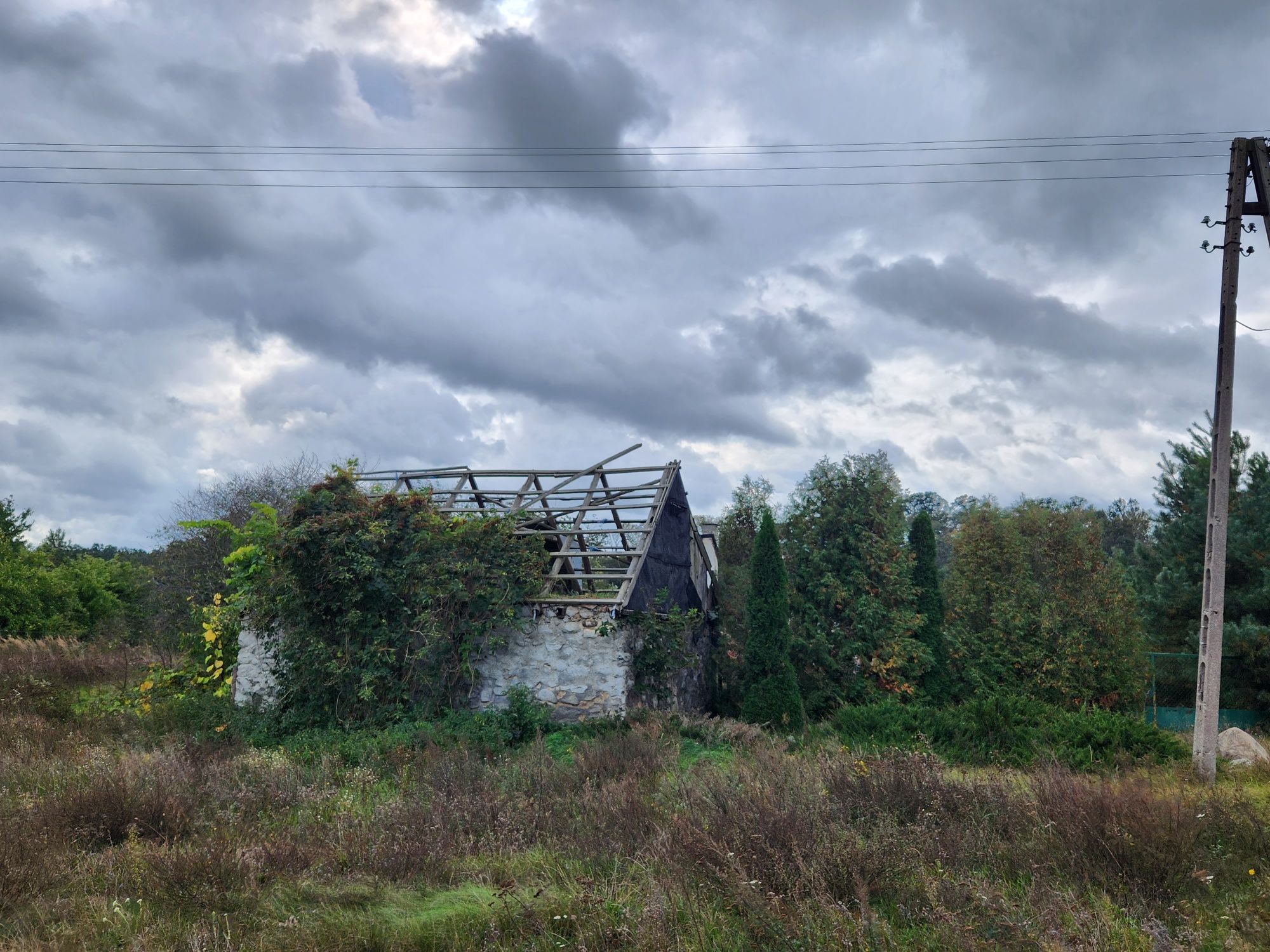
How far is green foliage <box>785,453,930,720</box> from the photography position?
1703 cm

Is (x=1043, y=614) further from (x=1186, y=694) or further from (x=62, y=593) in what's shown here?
(x=62, y=593)

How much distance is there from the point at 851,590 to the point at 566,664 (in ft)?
22.4

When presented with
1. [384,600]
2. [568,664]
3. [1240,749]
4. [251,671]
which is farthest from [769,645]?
[251,671]

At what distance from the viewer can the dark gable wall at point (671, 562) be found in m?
14.2

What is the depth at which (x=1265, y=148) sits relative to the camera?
10805 millimetres

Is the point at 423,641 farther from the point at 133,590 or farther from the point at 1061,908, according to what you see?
the point at 133,590

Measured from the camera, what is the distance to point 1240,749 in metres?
12.8

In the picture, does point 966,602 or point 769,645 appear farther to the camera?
point 966,602

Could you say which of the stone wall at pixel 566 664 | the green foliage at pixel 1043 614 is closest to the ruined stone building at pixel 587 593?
the stone wall at pixel 566 664

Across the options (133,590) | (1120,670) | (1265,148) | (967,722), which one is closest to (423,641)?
(967,722)

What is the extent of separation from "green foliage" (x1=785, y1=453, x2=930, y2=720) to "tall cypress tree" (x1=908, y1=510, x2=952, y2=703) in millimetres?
262

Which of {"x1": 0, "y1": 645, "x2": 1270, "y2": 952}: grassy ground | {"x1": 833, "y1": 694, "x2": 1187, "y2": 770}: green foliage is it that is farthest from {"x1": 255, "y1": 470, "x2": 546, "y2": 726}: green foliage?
{"x1": 833, "y1": 694, "x2": 1187, "y2": 770}: green foliage

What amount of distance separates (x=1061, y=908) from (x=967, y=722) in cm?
776

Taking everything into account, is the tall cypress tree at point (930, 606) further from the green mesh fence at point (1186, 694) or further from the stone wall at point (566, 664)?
the stone wall at point (566, 664)
